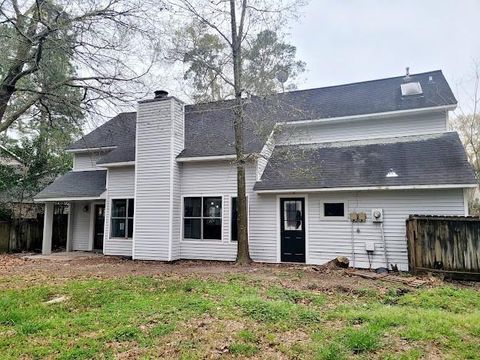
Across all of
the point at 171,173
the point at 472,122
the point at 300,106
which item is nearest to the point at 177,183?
the point at 171,173

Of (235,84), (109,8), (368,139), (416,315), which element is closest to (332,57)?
(368,139)

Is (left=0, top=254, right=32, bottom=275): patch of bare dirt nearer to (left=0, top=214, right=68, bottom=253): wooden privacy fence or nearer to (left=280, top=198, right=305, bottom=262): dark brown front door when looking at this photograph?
(left=0, top=214, right=68, bottom=253): wooden privacy fence

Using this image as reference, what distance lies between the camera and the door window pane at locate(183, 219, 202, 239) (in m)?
12.9

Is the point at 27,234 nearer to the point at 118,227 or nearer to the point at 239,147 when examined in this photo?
the point at 118,227

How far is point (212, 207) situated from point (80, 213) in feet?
24.0

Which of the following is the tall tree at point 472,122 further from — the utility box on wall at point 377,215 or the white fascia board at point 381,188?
the utility box on wall at point 377,215

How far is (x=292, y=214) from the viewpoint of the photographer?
1202 cm

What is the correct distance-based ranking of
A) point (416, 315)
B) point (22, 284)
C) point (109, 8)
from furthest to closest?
point (22, 284) < point (109, 8) < point (416, 315)

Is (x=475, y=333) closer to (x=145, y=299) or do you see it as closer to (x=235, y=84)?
(x=145, y=299)

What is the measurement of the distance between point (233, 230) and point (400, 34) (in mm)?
14038

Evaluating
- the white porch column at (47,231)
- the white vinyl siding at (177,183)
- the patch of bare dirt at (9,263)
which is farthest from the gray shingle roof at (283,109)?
the patch of bare dirt at (9,263)

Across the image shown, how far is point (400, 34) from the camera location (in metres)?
18.3

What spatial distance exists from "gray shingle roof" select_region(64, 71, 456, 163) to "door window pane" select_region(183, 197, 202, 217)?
1.70 metres

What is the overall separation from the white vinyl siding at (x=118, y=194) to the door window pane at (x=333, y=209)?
24.4 feet
